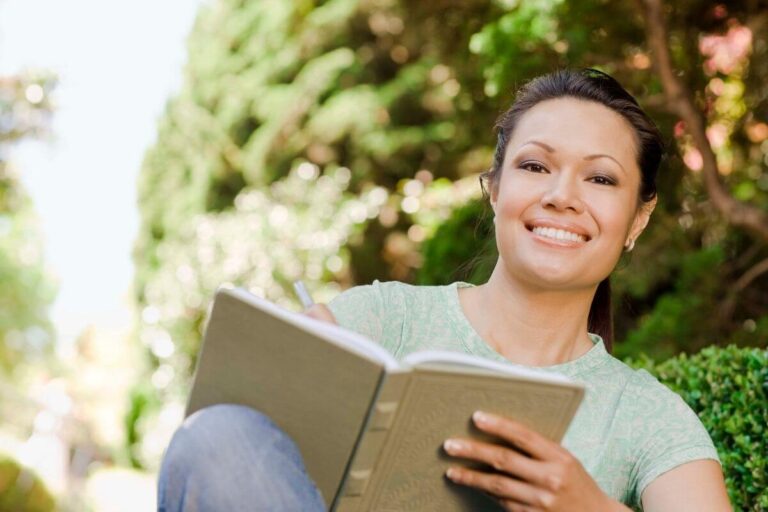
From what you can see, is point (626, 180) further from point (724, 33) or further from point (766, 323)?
point (724, 33)

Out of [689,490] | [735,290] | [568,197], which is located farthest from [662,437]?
[735,290]

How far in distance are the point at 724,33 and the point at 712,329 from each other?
4.91ft

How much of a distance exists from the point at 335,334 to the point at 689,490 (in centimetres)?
81

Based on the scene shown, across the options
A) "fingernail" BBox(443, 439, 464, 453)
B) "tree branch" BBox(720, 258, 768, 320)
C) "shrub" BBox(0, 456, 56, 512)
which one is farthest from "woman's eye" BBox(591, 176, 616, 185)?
"shrub" BBox(0, 456, 56, 512)

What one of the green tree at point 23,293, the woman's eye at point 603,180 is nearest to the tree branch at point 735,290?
the woman's eye at point 603,180

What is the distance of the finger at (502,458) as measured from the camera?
64.4 inches

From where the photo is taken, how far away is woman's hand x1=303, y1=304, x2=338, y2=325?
6.40ft

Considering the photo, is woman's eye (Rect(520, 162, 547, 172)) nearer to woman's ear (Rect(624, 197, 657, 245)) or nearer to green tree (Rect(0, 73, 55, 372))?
woman's ear (Rect(624, 197, 657, 245))

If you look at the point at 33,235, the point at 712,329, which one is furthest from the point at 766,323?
the point at 33,235

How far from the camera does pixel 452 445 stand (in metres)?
1.63

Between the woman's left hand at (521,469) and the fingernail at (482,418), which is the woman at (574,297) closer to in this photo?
the woman's left hand at (521,469)

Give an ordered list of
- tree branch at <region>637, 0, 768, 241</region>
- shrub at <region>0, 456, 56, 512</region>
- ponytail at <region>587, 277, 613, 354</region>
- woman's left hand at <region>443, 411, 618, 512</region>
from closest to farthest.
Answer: woman's left hand at <region>443, 411, 618, 512</region> → ponytail at <region>587, 277, 613, 354</region> → tree branch at <region>637, 0, 768, 241</region> → shrub at <region>0, 456, 56, 512</region>

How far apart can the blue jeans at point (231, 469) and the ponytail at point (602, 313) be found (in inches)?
43.4

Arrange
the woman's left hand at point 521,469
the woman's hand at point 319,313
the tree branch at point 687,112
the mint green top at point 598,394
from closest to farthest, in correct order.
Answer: the woman's left hand at point 521,469 < the woman's hand at point 319,313 < the mint green top at point 598,394 < the tree branch at point 687,112
